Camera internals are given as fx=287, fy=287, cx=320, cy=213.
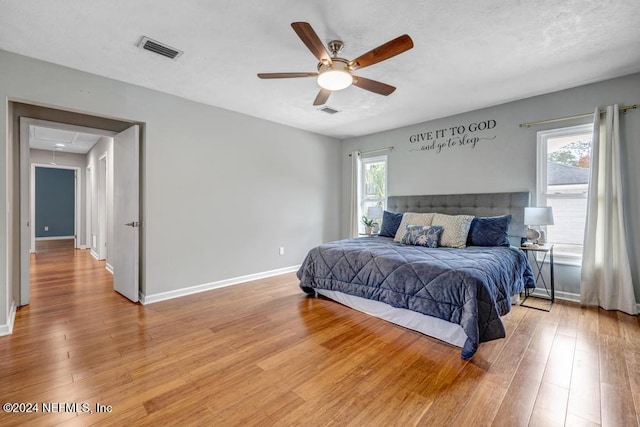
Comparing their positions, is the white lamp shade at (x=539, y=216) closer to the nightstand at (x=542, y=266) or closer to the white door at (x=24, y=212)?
the nightstand at (x=542, y=266)

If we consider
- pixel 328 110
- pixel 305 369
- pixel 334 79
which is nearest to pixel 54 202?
pixel 328 110

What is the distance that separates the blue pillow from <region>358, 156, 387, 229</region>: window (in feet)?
2.48

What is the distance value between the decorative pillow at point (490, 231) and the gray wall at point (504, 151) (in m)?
0.59

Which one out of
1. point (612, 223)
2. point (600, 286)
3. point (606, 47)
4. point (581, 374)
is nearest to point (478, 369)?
point (581, 374)

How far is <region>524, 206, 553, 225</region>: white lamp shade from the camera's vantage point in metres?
3.31

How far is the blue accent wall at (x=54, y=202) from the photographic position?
873 cm

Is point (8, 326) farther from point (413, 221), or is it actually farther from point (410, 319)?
point (413, 221)

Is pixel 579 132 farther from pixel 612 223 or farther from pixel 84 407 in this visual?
pixel 84 407

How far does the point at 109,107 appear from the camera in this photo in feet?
10.5

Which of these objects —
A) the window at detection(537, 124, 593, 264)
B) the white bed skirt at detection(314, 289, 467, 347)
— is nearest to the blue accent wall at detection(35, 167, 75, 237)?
the white bed skirt at detection(314, 289, 467, 347)

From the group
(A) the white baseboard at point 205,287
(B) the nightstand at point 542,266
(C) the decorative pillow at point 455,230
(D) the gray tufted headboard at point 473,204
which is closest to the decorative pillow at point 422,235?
(C) the decorative pillow at point 455,230

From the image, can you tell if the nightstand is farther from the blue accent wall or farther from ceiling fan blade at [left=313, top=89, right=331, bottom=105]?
the blue accent wall

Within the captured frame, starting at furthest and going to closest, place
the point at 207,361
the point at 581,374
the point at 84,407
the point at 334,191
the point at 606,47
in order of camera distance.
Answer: the point at 334,191, the point at 606,47, the point at 207,361, the point at 581,374, the point at 84,407

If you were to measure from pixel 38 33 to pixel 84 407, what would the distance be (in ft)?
9.43
